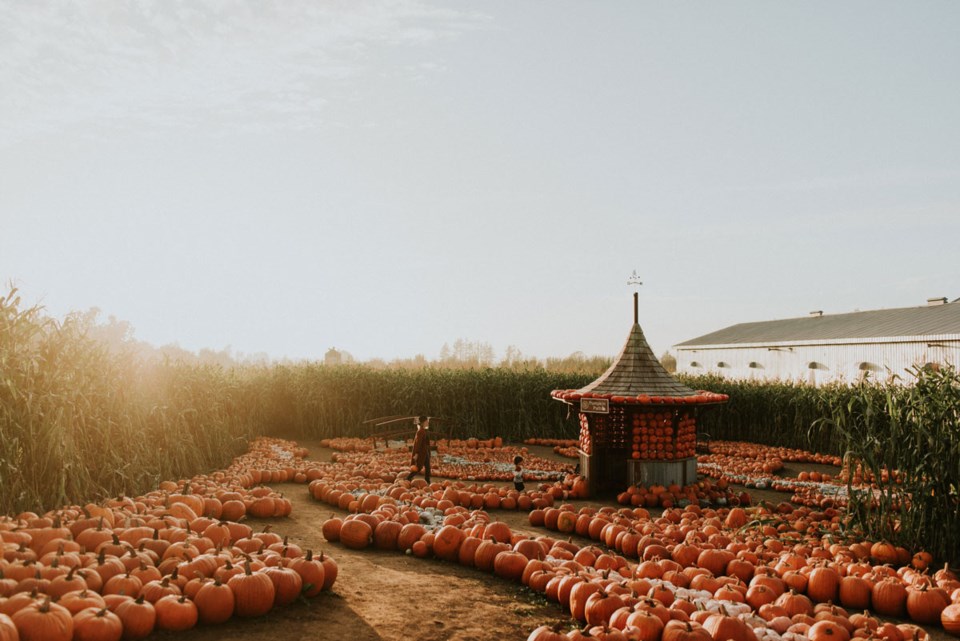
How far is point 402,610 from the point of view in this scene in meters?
5.29

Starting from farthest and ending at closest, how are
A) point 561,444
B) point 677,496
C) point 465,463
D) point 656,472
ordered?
point 561,444
point 465,463
point 656,472
point 677,496

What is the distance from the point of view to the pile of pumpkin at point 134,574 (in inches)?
167

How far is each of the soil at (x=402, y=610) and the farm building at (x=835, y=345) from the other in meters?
18.9

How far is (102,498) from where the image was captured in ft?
28.7

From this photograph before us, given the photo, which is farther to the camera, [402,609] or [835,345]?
[835,345]

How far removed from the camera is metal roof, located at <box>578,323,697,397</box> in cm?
1162

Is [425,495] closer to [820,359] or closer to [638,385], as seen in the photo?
[638,385]

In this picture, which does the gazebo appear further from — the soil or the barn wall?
the barn wall

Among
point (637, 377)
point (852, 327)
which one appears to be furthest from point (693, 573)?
point (852, 327)

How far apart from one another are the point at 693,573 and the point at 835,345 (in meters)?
27.8

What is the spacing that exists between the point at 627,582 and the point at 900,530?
3683mm

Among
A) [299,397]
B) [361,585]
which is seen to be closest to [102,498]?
[361,585]

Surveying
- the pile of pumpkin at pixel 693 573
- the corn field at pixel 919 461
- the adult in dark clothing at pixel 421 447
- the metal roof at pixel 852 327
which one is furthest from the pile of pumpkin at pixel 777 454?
the metal roof at pixel 852 327

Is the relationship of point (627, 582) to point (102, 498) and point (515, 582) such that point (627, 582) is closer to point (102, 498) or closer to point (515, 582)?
point (515, 582)
